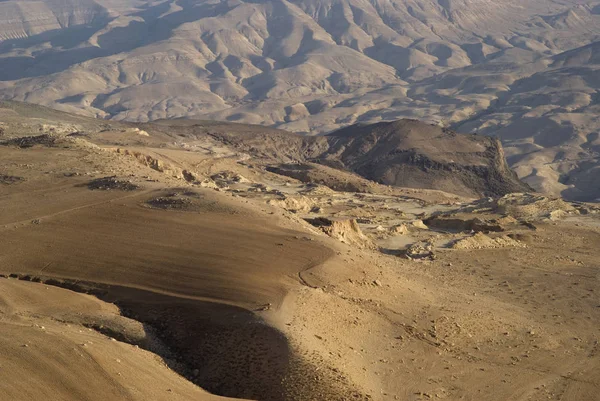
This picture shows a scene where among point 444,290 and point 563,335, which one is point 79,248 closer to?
point 444,290

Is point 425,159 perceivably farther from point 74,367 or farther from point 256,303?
point 74,367

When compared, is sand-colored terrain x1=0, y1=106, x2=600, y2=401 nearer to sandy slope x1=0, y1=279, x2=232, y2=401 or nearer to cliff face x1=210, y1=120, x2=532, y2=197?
sandy slope x1=0, y1=279, x2=232, y2=401

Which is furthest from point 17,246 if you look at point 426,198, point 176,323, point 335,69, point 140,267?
point 335,69

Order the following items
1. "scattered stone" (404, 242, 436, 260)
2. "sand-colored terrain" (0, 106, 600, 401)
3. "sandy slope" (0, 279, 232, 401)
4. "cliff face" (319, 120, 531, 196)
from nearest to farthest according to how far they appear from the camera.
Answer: "sandy slope" (0, 279, 232, 401) → "sand-colored terrain" (0, 106, 600, 401) → "scattered stone" (404, 242, 436, 260) → "cliff face" (319, 120, 531, 196)

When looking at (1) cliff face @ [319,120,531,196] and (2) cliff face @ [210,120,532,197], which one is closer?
(1) cliff face @ [319,120,531,196]

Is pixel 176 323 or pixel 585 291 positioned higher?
pixel 176 323

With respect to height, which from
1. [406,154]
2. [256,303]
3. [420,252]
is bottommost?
[406,154]

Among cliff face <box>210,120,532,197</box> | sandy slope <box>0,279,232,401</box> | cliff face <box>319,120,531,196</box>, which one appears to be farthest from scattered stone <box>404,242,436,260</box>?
cliff face <box>319,120,531,196</box>

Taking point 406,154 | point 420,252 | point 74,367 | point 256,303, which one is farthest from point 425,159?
point 74,367
